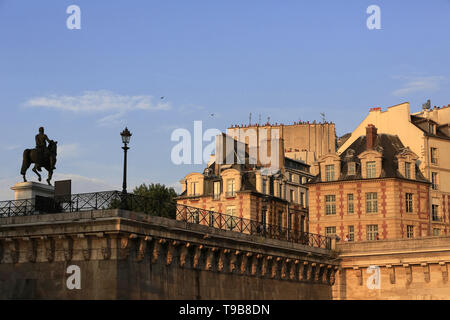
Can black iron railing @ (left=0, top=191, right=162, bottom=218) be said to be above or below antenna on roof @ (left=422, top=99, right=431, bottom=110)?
below

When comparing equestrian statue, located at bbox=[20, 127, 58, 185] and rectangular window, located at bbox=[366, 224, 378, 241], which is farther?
Answer: rectangular window, located at bbox=[366, 224, 378, 241]

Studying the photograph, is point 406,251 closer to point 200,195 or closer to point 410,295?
point 410,295

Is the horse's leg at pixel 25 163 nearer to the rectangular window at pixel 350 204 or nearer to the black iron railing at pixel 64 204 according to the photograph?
the black iron railing at pixel 64 204

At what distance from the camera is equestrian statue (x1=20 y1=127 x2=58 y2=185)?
3997cm

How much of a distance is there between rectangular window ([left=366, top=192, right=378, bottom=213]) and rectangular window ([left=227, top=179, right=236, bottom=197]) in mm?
13372

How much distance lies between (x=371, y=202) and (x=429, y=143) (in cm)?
778

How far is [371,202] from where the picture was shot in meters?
64.5

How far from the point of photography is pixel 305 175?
82.3 metres

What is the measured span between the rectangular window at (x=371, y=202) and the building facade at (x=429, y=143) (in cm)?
468

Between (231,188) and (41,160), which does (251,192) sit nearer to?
(231,188)

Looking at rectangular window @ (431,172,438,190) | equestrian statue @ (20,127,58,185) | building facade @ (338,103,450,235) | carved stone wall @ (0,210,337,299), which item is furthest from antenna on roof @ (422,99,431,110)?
equestrian statue @ (20,127,58,185)

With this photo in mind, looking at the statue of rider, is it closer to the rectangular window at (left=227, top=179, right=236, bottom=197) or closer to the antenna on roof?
the rectangular window at (left=227, top=179, right=236, bottom=197)
